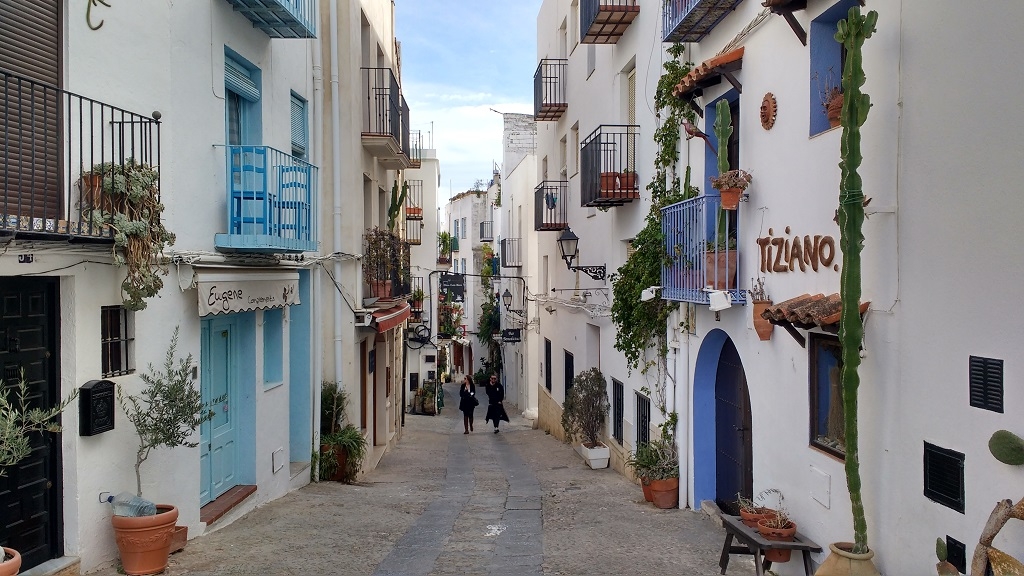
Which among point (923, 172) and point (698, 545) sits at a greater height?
point (923, 172)

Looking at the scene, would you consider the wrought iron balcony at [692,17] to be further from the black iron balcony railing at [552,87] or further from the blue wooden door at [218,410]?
the black iron balcony railing at [552,87]

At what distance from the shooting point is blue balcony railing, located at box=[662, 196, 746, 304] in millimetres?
8742

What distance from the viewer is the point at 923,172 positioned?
5266 millimetres

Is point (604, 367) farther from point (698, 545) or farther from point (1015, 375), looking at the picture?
point (1015, 375)

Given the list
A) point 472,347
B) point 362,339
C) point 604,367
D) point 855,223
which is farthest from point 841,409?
point 472,347

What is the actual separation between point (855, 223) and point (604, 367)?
34.4 ft

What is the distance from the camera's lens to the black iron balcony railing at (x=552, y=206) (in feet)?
63.7

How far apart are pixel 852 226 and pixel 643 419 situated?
309 inches

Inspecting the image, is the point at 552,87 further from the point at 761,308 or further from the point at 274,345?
the point at 761,308

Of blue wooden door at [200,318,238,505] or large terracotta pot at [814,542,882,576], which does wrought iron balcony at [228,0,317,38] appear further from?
large terracotta pot at [814,542,882,576]

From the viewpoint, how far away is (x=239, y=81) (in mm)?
9633

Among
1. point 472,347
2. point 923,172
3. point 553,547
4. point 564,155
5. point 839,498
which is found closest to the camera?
point 923,172

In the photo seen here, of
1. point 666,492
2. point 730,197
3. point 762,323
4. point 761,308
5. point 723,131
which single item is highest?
point 723,131

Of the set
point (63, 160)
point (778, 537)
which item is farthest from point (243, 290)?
point (778, 537)
